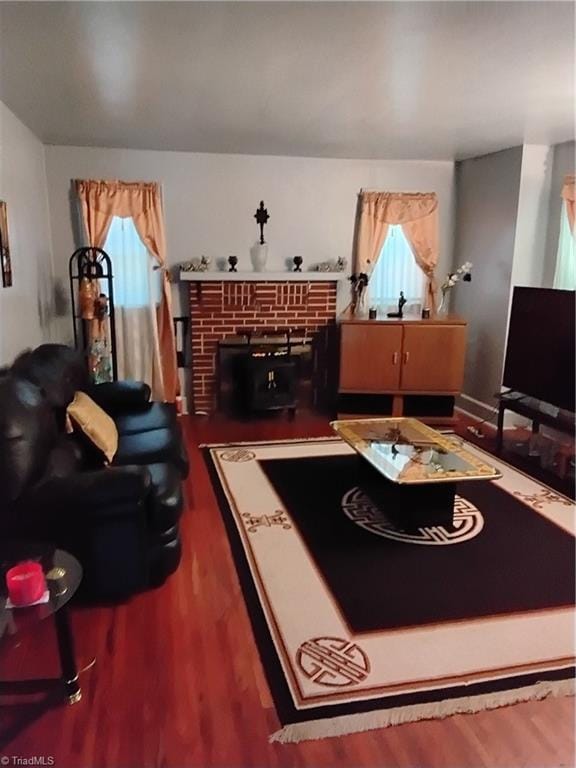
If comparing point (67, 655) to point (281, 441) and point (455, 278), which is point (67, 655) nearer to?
point (281, 441)

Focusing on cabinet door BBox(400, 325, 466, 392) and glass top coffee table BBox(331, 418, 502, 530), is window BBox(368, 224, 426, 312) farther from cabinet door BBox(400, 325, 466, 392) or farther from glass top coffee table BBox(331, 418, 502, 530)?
glass top coffee table BBox(331, 418, 502, 530)

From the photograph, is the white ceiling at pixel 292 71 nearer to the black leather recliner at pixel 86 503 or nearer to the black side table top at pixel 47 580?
the black leather recliner at pixel 86 503

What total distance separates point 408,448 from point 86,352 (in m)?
2.72

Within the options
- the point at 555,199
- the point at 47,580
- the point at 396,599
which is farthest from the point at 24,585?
the point at 555,199

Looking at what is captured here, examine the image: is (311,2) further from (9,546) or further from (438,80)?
(9,546)

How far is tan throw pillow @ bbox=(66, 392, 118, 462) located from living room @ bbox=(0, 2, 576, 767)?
2 cm

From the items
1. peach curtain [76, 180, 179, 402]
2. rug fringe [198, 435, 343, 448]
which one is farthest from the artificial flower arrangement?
peach curtain [76, 180, 179, 402]

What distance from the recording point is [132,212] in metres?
4.95

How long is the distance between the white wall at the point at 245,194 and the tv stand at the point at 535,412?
1974mm

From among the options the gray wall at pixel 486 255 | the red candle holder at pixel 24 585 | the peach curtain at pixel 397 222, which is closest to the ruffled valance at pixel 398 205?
the peach curtain at pixel 397 222

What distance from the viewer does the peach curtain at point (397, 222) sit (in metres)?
5.34

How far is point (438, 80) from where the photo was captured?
289 cm

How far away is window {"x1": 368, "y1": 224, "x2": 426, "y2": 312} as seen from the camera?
18.0ft

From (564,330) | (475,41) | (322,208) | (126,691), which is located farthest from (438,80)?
(126,691)
